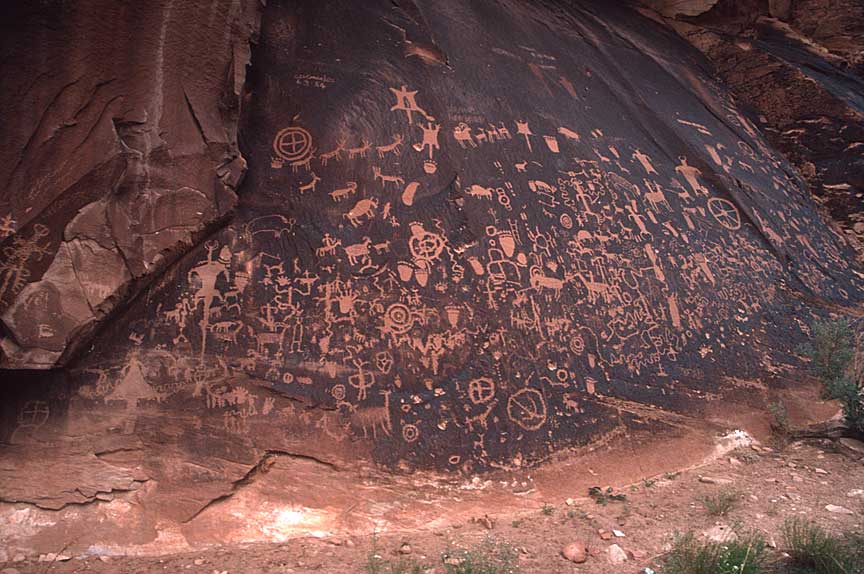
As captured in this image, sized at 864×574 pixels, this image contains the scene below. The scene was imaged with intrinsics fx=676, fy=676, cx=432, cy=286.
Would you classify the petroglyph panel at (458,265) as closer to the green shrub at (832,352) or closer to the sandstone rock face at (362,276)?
the sandstone rock face at (362,276)

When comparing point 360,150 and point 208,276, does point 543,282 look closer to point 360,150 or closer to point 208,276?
point 360,150

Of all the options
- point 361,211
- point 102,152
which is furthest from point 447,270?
point 102,152

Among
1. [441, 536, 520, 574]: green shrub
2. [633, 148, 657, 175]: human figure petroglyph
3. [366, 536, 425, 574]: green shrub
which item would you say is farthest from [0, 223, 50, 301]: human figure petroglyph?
[633, 148, 657, 175]: human figure petroglyph

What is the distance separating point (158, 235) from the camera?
4082mm

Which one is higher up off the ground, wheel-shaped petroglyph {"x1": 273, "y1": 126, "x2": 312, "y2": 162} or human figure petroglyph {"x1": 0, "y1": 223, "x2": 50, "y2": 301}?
wheel-shaped petroglyph {"x1": 273, "y1": 126, "x2": 312, "y2": 162}

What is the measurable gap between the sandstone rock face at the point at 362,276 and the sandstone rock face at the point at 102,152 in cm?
2

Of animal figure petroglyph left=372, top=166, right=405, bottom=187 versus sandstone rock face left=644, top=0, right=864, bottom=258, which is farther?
sandstone rock face left=644, top=0, right=864, bottom=258

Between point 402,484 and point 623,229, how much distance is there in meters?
2.82

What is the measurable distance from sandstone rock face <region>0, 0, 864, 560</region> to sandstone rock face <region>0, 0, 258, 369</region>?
0.02 meters

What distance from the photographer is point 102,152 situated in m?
3.98

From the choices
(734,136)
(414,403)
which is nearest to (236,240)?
(414,403)

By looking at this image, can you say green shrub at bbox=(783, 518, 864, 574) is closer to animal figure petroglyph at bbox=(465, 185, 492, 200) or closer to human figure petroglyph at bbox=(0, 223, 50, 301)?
animal figure petroglyph at bbox=(465, 185, 492, 200)

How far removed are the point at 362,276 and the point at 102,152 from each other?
170 centimetres

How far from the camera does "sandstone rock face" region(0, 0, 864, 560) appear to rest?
12.1 ft
